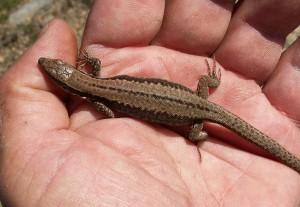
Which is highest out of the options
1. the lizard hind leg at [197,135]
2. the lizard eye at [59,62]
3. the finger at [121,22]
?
the finger at [121,22]

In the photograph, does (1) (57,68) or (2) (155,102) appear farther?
(2) (155,102)

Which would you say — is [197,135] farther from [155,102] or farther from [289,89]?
[289,89]

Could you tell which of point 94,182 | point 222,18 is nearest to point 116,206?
point 94,182

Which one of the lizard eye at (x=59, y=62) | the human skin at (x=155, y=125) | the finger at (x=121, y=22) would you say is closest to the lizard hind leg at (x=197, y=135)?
the human skin at (x=155, y=125)

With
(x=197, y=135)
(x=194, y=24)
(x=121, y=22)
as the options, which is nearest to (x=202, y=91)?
(x=197, y=135)

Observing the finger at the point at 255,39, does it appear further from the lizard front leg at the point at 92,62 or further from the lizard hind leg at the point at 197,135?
the lizard front leg at the point at 92,62

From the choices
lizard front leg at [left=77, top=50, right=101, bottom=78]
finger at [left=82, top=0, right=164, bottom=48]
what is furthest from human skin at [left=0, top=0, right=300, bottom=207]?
lizard front leg at [left=77, top=50, right=101, bottom=78]

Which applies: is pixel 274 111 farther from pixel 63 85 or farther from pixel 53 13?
pixel 53 13
